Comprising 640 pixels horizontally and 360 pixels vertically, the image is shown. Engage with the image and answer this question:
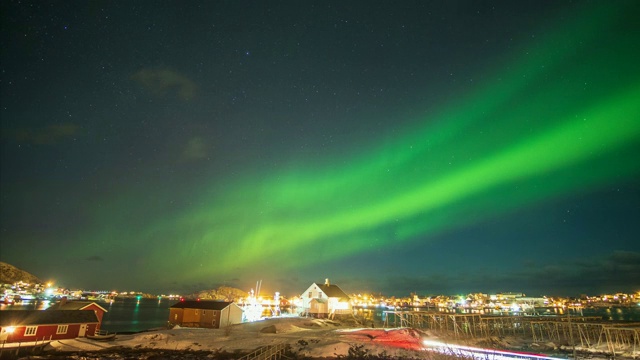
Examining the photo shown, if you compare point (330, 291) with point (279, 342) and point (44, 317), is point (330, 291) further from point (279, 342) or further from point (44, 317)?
point (44, 317)

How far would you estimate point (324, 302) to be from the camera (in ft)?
289

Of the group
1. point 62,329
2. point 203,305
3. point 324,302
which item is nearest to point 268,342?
point 203,305

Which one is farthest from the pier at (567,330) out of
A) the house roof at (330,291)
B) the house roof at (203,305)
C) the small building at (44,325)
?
the small building at (44,325)

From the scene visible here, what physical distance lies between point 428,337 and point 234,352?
102ft

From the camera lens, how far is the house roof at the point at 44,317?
4887 centimetres

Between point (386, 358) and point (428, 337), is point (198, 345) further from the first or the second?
point (428, 337)

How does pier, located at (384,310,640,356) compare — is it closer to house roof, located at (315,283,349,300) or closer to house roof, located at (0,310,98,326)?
house roof, located at (315,283,349,300)

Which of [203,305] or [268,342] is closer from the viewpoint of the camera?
[268,342]

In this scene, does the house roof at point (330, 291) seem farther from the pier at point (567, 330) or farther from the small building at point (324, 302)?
the pier at point (567, 330)

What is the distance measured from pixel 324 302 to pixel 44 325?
56.0 meters

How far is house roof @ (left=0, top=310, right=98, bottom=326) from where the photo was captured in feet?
160

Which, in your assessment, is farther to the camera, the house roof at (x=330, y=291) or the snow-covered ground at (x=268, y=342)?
the house roof at (x=330, y=291)

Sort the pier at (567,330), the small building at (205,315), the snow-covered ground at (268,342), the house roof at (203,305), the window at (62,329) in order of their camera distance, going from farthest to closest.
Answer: the house roof at (203,305), the small building at (205,315), the pier at (567,330), the window at (62,329), the snow-covered ground at (268,342)

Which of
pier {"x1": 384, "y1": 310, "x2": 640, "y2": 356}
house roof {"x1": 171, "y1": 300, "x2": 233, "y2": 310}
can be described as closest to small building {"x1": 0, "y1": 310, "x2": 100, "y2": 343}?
house roof {"x1": 171, "y1": 300, "x2": 233, "y2": 310}
